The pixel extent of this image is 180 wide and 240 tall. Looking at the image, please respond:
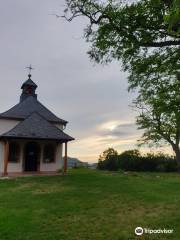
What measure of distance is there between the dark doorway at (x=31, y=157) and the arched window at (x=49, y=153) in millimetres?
728

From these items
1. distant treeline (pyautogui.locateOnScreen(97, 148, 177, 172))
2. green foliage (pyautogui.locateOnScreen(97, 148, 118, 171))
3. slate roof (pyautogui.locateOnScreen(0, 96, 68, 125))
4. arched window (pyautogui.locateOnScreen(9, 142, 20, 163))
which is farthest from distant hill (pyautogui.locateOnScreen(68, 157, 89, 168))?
arched window (pyautogui.locateOnScreen(9, 142, 20, 163))

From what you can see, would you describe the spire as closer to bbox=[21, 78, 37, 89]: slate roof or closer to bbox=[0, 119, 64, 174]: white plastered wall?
bbox=[21, 78, 37, 89]: slate roof

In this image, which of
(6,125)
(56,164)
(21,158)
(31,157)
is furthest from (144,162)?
(6,125)

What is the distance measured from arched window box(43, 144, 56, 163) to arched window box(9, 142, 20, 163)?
8.09 feet

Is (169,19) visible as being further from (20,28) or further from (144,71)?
(20,28)

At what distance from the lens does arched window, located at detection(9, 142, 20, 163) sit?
28.3m

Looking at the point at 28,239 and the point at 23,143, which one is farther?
the point at 23,143

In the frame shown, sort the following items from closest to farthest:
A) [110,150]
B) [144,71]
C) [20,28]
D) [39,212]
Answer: [39,212] → [144,71] → [20,28] → [110,150]

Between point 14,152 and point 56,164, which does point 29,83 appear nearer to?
point 14,152

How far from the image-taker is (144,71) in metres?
13.2

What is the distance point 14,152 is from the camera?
28.5 m

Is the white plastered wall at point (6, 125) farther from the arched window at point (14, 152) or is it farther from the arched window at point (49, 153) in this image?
the arched window at point (49, 153)

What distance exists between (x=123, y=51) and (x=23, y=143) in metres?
17.7

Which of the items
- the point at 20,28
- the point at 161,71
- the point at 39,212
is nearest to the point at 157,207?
the point at 39,212
